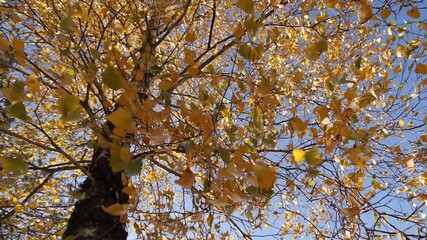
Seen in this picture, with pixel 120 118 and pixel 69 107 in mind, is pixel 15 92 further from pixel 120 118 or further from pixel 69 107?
pixel 120 118

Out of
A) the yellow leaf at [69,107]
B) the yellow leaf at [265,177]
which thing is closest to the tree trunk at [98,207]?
the yellow leaf at [69,107]

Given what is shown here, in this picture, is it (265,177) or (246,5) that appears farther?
(246,5)

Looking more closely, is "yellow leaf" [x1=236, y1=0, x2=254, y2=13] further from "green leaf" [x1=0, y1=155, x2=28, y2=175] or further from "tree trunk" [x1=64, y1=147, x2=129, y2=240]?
"tree trunk" [x1=64, y1=147, x2=129, y2=240]

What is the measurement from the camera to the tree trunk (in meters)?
2.69

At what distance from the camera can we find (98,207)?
9.18 feet

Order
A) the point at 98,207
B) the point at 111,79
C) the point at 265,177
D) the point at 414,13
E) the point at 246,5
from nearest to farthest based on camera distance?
the point at 265,177
the point at 111,79
the point at 246,5
the point at 414,13
the point at 98,207

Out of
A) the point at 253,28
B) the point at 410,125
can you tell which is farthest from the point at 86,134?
the point at 410,125

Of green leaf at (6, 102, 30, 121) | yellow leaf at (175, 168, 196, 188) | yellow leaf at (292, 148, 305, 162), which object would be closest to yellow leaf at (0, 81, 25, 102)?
green leaf at (6, 102, 30, 121)

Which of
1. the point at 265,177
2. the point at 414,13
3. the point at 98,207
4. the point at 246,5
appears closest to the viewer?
the point at 265,177

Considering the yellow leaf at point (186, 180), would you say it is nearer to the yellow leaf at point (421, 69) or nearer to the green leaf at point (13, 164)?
the green leaf at point (13, 164)

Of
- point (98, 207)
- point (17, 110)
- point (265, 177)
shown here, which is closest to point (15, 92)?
point (17, 110)

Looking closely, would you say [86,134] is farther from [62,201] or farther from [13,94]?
[13,94]

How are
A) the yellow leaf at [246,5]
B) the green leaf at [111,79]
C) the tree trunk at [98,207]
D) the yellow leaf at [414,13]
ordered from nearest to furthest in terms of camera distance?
the green leaf at [111,79], the yellow leaf at [246,5], the yellow leaf at [414,13], the tree trunk at [98,207]

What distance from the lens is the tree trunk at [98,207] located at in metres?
2.69
